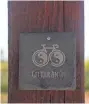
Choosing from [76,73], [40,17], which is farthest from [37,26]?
[76,73]

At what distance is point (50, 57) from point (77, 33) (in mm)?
98

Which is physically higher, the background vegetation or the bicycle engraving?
the bicycle engraving

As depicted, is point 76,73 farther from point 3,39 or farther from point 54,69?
point 3,39

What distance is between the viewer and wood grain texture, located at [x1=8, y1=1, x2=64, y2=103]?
1.60 ft

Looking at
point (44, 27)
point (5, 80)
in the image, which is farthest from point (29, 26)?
point (5, 80)

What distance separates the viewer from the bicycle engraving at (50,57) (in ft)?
1.57

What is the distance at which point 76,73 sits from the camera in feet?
1.59

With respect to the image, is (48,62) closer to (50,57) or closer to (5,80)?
(50,57)

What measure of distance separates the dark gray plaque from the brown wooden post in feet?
0.04

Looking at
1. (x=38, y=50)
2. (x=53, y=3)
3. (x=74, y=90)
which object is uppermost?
(x=53, y=3)

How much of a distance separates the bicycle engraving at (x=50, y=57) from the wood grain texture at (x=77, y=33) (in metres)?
0.05

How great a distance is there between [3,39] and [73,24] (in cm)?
21

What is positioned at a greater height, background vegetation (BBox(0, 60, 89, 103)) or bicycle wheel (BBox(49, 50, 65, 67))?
bicycle wheel (BBox(49, 50, 65, 67))

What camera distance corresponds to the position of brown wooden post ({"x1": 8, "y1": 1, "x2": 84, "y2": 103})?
Answer: 0.48m
